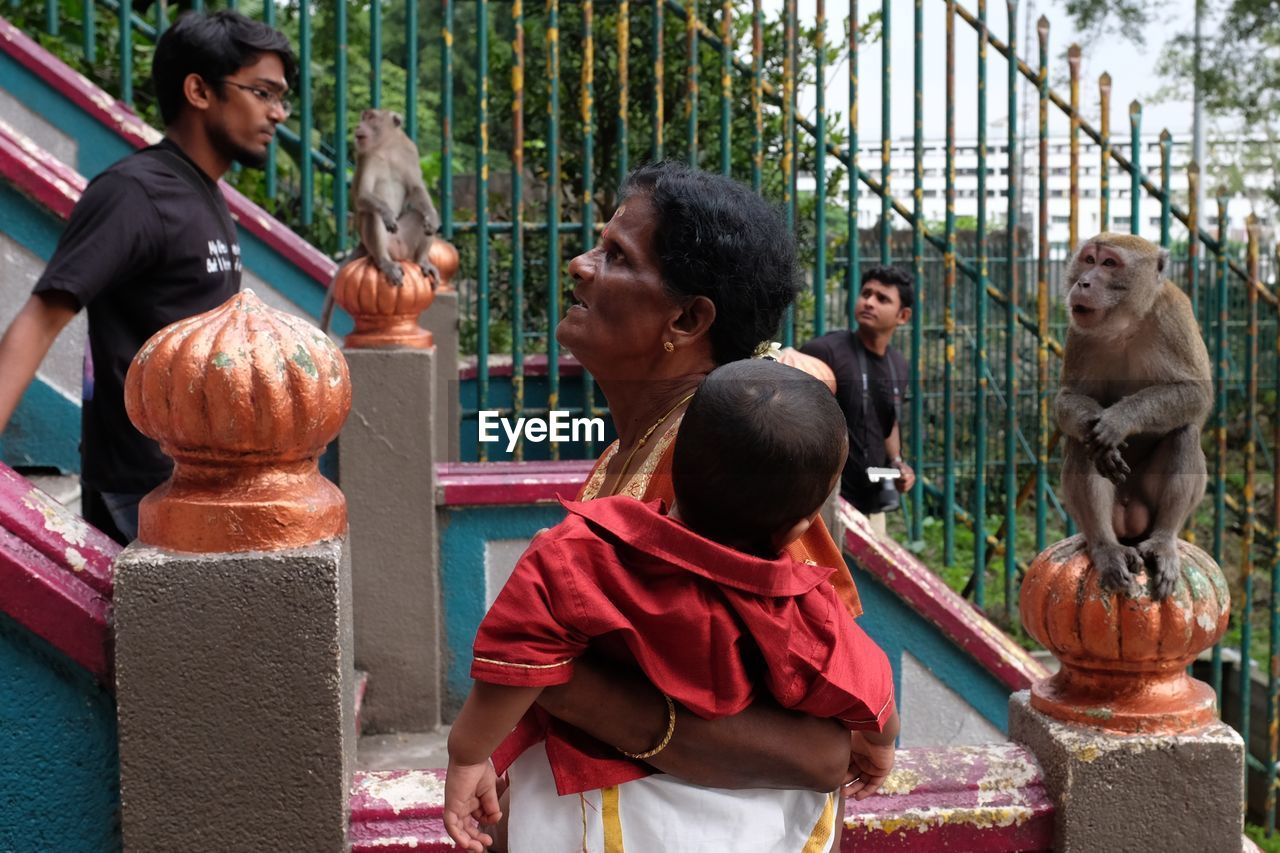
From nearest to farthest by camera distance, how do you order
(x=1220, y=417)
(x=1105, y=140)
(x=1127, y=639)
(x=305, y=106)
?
1. (x=1127, y=639)
2. (x=1105, y=140)
3. (x=1220, y=417)
4. (x=305, y=106)

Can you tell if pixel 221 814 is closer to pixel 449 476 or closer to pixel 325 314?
pixel 449 476

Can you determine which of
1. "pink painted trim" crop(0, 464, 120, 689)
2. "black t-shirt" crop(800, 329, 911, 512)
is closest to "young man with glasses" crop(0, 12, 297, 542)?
"pink painted trim" crop(0, 464, 120, 689)

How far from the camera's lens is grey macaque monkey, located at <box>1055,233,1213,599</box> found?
2.69 meters

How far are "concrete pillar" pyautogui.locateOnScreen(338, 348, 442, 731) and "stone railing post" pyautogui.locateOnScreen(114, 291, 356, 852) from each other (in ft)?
7.16

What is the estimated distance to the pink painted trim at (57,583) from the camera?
2211 millimetres

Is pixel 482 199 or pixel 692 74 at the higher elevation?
pixel 692 74

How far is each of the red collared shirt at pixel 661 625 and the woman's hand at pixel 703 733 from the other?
25mm

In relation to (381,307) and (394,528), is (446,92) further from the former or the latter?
(394,528)

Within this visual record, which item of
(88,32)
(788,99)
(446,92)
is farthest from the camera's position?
(88,32)

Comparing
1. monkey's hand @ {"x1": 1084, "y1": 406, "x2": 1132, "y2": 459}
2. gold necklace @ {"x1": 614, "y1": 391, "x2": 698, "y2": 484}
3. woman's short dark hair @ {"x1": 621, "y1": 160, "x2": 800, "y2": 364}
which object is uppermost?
woman's short dark hair @ {"x1": 621, "y1": 160, "x2": 800, "y2": 364}

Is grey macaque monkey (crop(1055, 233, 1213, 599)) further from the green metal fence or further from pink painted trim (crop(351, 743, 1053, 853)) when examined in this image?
the green metal fence

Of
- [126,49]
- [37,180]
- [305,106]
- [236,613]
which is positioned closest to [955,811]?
[236,613]

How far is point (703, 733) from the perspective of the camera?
1639 millimetres

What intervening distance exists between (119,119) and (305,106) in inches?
32.9
